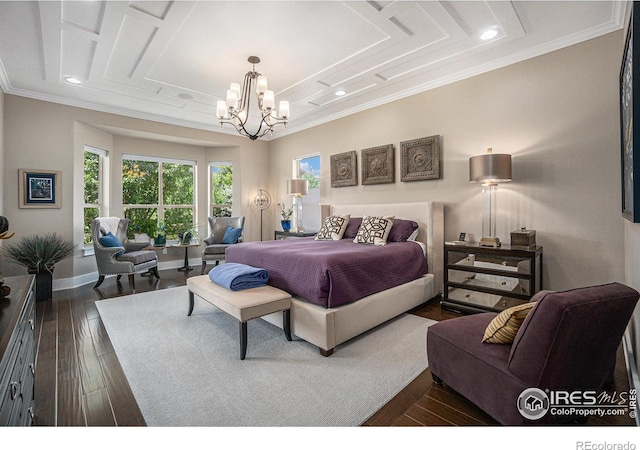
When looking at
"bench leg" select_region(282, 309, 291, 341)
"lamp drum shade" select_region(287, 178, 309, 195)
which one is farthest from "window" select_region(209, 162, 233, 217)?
"bench leg" select_region(282, 309, 291, 341)

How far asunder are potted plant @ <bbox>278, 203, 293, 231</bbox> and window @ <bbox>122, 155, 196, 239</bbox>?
1.97 meters

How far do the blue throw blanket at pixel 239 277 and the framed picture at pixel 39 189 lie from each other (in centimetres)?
335

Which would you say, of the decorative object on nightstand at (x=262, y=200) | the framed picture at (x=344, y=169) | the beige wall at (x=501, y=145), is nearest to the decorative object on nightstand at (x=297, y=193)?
the beige wall at (x=501, y=145)

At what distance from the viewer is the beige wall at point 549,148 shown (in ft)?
9.13

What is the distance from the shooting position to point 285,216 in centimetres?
630

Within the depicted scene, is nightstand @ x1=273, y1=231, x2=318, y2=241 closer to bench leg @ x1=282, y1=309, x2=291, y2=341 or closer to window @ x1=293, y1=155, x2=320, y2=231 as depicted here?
window @ x1=293, y1=155, x2=320, y2=231

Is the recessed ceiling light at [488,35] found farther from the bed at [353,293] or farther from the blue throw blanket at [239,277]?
the blue throw blanket at [239,277]

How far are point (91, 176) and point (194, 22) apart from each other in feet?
13.2

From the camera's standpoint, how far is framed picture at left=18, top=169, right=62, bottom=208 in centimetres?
417

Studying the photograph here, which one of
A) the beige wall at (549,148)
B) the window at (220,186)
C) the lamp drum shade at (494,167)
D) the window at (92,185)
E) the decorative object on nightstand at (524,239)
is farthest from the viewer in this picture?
the window at (220,186)

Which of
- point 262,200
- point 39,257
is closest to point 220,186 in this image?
point 262,200

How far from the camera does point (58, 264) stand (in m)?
4.46

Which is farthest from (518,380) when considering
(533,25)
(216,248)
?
(216,248)
